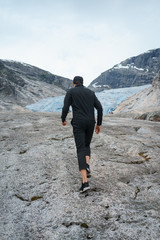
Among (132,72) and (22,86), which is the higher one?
(132,72)

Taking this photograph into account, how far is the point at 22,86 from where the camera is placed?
68.1 m

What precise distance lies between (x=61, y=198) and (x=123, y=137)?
5.08 meters

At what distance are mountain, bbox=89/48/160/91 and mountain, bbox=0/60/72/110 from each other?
31292mm

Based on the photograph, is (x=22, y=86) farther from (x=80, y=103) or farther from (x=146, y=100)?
(x=80, y=103)

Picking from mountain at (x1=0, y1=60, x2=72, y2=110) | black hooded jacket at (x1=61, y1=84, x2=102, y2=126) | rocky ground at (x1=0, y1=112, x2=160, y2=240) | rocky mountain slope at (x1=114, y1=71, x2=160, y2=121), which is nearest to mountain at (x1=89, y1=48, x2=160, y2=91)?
mountain at (x1=0, y1=60, x2=72, y2=110)

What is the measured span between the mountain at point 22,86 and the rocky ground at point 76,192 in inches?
953

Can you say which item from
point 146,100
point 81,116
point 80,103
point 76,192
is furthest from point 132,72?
point 76,192

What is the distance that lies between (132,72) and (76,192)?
411 ft

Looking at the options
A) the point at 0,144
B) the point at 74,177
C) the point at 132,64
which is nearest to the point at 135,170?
the point at 74,177

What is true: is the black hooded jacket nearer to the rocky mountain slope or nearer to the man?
the man

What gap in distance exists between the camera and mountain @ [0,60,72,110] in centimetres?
4803

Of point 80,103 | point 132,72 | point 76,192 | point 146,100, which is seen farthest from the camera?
point 132,72

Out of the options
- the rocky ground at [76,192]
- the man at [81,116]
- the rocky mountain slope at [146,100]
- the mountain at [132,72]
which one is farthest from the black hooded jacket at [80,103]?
the mountain at [132,72]

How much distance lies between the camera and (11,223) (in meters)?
2.83
